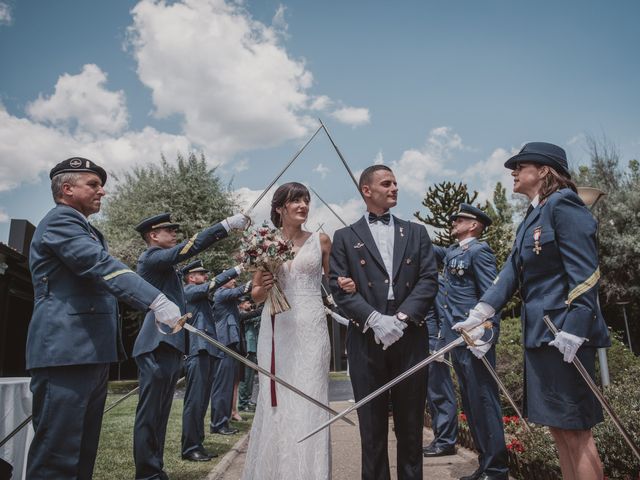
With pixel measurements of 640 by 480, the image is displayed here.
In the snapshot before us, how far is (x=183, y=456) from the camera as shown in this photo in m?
6.76

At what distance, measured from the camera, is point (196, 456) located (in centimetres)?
665

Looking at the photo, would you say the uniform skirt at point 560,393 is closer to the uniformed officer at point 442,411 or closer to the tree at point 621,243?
the uniformed officer at point 442,411

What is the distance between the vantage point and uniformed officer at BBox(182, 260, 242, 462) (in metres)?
6.75

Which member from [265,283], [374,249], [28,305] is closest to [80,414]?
[265,283]

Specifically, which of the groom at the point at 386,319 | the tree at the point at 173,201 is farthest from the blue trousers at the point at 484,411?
the tree at the point at 173,201

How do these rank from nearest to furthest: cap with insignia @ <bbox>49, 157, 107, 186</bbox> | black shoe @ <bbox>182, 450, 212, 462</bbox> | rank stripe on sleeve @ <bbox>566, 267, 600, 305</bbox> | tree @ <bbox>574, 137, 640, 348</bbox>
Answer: rank stripe on sleeve @ <bbox>566, 267, 600, 305</bbox> → cap with insignia @ <bbox>49, 157, 107, 186</bbox> → black shoe @ <bbox>182, 450, 212, 462</bbox> → tree @ <bbox>574, 137, 640, 348</bbox>

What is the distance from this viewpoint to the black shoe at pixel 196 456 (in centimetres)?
664

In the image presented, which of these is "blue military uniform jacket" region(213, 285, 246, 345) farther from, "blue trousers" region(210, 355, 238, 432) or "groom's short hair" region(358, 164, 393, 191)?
"groom's short hair" region(358, 164, 393, 191)

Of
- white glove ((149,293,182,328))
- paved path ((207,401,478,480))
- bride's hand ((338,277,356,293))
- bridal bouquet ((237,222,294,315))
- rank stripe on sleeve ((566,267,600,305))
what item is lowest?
paved path ((207,401,478,480))

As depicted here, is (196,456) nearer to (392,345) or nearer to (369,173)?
(392,345)

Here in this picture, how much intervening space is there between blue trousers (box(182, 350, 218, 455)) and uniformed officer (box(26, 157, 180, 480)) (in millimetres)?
3123

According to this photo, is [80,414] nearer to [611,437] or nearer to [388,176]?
[388,176]

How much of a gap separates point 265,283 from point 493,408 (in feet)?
8.56

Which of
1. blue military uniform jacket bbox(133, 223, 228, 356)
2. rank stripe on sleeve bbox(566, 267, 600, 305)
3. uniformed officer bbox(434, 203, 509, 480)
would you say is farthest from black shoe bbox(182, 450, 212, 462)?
rank stripe on sleeve bbox(566, 267, 600, 305)
